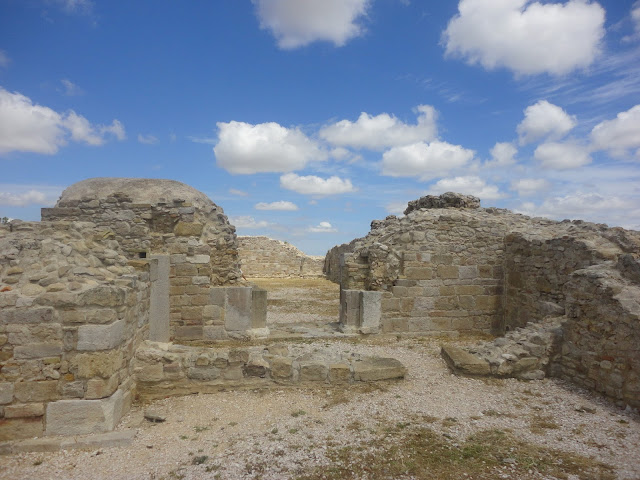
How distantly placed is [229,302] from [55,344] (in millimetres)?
5003

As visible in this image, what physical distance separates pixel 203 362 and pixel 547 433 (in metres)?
4.11

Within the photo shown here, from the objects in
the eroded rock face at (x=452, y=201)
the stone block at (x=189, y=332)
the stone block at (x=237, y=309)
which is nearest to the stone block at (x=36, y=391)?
the stone block at (x=189, y=332)

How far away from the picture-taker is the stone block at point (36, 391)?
402cm

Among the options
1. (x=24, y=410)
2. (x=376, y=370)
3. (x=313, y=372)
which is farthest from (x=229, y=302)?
(x=24, y=410)

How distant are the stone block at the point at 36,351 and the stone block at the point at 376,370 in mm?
3563

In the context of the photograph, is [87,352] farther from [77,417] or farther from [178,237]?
[178,237]

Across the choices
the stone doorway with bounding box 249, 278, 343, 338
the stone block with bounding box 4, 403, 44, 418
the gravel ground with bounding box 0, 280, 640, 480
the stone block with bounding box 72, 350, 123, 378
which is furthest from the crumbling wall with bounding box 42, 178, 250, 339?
the stone block with bounding box 4, 403, 44, 418

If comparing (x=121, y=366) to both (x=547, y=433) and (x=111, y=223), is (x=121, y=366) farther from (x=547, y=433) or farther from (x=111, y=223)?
(x=111, y=223)

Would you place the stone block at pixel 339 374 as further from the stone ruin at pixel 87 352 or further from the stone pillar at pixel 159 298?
the stone pillar at pixel 159 298

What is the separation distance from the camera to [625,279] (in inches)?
227

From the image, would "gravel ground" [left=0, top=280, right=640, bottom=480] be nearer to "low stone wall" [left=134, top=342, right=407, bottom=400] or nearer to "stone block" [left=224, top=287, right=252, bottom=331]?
"low stone wall" [left=134, top=342, right=407, bottom=400]

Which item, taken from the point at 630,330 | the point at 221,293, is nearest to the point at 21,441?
the point at 221,293

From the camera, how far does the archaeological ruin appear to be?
413 cm

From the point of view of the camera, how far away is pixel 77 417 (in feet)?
13.5
